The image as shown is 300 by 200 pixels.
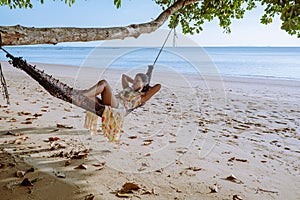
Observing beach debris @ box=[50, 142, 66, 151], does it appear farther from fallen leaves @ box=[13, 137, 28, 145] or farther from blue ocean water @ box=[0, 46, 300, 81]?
blue ocean water @ box=[0, 46, 300, 81]

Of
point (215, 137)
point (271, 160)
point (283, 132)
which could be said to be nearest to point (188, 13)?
point (215, 137)

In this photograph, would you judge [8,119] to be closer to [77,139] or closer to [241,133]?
[77,139]

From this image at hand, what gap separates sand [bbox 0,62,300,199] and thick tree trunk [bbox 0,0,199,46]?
84 cm

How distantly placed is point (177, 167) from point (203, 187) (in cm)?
31

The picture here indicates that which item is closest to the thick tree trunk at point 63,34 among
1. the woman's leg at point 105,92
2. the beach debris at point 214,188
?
the woman's leg at point 105,92

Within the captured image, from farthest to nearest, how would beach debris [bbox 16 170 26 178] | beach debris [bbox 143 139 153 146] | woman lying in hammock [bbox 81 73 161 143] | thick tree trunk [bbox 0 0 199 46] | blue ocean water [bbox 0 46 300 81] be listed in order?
blue ocean water [bbox 0 46 300 81] < beach debris [bbox 143 139 153 146] < woman lying in hammock [bbox 81 73 161 143] < beach debris [bbox 16 170 26 178] < thick tree trunk [bbox 0 0 199 46]

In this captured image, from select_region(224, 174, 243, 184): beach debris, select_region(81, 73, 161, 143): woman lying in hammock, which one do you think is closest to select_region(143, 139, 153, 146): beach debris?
select_region(81, 73, 161, 143): woman lying in hammock

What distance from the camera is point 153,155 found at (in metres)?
2.12

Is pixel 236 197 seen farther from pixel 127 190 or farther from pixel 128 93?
pixel 128 93

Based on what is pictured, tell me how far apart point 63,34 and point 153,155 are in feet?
4.05

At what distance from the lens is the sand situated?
1.56 meters

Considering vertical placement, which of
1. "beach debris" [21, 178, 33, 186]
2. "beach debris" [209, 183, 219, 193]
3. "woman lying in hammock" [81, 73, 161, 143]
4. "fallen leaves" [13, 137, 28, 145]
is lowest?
"beach debris" [209, 183, 219, 193]

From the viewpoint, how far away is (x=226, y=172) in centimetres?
186

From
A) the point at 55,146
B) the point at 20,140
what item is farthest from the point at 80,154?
the point at 20,140
